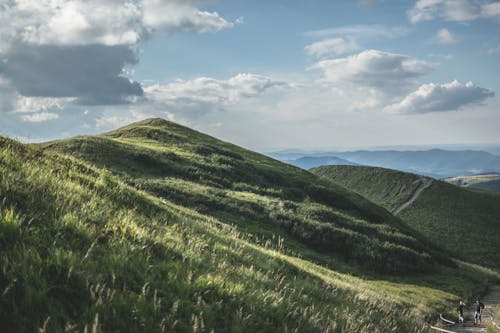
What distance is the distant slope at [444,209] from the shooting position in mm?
84938

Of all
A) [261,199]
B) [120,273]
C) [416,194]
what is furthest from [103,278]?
[416,194]

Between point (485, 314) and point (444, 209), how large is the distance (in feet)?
274

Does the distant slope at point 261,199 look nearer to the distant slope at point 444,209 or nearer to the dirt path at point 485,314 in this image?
the dirt path at point 485,314

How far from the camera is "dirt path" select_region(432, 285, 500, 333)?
23.0 m

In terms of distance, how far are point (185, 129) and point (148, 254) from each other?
105m

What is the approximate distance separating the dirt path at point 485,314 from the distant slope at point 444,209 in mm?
32208

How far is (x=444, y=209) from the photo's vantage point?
104750 mm

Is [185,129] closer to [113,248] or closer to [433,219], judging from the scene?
[433,219]

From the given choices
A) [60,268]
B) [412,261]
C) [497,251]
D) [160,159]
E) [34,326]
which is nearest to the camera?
[34,326]

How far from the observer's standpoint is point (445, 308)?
32375 mm

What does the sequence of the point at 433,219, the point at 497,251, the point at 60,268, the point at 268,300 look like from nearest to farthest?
1. the point at 60,268
2. the point at 268,300
3. the point at 497,251
4. the point at 433,219

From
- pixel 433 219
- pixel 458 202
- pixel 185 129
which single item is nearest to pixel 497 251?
pixel 433 219

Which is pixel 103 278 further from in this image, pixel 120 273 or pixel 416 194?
pixel 416 194

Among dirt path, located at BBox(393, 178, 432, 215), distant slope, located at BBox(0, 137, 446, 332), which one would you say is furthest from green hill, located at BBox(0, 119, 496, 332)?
dirt path, located at BBox(393, 178, 432, 215)
